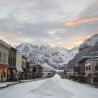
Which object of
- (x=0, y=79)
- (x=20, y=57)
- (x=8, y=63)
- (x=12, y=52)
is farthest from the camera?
(x=20, y=57)

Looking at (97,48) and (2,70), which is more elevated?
(97,48)

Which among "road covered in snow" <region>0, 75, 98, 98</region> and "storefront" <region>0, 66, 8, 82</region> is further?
"storefront" <region>0, 66, 8, 82</region>

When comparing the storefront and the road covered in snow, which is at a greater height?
the storefront

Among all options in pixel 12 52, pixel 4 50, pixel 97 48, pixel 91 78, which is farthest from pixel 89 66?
pixel 97 48

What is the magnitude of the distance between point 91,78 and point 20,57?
3690cm

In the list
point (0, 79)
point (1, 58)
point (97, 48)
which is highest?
point (97, 48)

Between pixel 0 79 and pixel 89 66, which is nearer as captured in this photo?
pixel 0 79

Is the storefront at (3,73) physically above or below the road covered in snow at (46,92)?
above

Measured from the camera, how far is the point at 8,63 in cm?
9612

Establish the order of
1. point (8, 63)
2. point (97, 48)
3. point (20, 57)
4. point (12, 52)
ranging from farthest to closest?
point (97, 48) → point (20, 57) → point (12, 52) → point (8, 63)

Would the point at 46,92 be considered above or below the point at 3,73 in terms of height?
below

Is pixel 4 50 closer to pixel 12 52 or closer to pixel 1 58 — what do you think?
pixel 1 58

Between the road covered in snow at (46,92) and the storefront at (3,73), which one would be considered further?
the storefront at (3,73)

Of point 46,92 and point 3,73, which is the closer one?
point 46,92
